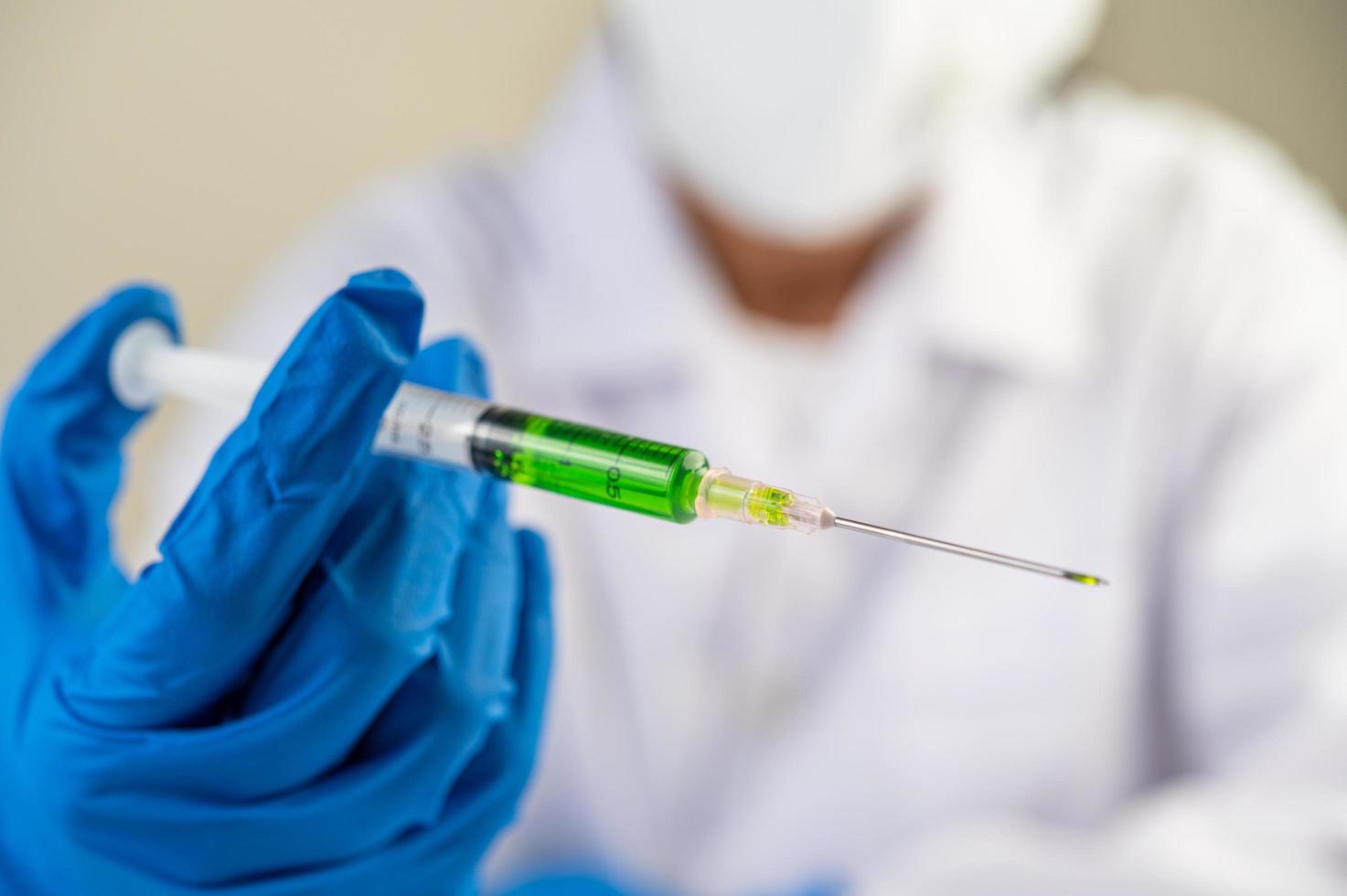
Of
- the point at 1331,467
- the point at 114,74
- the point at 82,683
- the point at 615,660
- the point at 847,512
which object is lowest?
the point at 82,683

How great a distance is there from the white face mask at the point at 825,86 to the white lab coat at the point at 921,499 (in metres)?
0.08

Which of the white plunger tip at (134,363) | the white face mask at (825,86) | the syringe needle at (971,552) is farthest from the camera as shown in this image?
the white face mask at (825,86)

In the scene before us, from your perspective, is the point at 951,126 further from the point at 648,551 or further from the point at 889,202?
the point at 648,551

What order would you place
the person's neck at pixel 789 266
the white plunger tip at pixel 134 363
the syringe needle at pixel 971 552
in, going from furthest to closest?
the person's neck at pixel 789 266
the white plunger tip at pixel 134 363
the syringe needle at pixel 971 552

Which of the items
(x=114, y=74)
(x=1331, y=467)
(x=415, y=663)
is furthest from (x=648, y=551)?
(x=114, y=74)

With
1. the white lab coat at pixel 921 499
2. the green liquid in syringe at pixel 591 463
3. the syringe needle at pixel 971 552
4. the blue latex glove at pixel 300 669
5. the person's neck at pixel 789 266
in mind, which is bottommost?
the blue latex glove at pixel 300 669

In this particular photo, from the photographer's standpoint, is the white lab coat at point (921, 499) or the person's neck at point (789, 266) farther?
the person's neck at point (789, 266)

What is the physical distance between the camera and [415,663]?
61cm

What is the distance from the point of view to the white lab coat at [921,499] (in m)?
1.12

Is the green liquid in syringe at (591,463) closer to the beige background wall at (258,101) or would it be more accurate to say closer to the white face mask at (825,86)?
the white face mask at (825,86)

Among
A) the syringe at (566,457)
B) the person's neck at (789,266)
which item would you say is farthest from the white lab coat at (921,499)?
the syringe at (566,457)

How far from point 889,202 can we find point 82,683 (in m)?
0.93

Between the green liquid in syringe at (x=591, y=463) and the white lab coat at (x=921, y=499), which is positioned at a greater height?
the white lab coat at (x=921, y=499)

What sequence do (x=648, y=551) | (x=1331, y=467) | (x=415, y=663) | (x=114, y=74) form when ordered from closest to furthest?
(x=415, y=663) < (x=1331, y=467) < (x=648, y=551) < (x=114, y=74)
